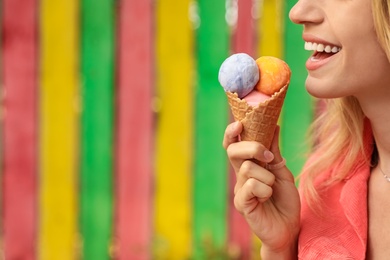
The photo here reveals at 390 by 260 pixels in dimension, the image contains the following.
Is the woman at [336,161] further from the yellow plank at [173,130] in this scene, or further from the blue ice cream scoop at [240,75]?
the yellow plank at [173,130]

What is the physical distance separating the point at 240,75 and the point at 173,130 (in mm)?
1906

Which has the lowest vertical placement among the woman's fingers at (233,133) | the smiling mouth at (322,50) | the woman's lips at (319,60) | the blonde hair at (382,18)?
the woman's fingers at (233,133)

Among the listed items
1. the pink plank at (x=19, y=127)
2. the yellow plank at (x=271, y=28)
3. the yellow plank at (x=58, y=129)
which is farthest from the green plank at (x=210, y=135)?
the pink plank at (x=19, y=127)

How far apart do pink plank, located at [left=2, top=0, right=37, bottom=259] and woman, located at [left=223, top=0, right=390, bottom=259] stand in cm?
200

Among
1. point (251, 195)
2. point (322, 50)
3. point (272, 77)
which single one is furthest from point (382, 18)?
point (251, 195)

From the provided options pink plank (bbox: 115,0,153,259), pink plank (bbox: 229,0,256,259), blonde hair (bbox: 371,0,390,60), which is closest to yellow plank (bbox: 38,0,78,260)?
pink plank (bbox: 115,0,153,259)

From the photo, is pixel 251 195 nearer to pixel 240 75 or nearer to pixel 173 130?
pixel 240 75

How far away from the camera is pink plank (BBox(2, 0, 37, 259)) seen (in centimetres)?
371

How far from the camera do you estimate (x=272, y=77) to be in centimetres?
175

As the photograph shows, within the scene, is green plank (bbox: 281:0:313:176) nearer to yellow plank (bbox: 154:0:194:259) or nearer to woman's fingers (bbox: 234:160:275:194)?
yellow plank (bbox: 154:0:194:259)

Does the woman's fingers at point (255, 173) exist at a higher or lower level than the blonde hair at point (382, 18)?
lower

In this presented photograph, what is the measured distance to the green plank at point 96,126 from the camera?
3672 millimetres

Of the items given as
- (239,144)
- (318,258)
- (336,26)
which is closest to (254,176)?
(239,144)

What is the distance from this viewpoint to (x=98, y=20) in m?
3.67
